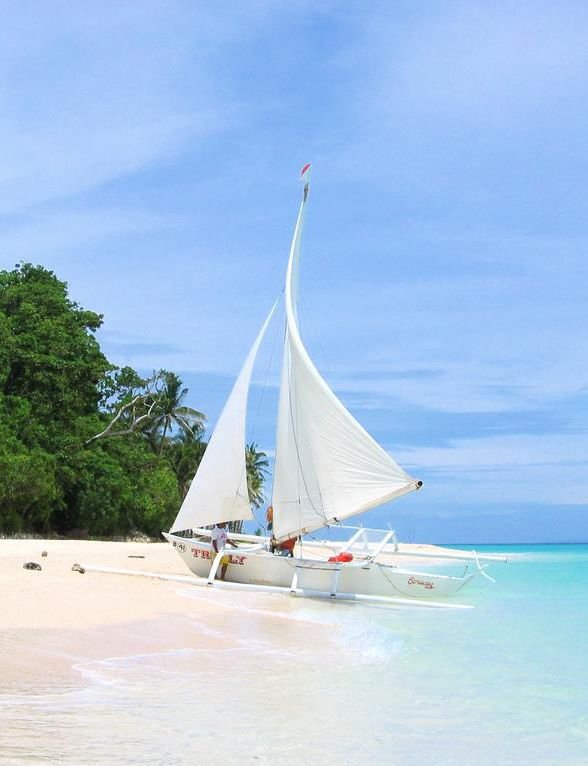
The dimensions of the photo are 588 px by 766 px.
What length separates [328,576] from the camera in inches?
675

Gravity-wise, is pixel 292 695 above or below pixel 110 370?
below

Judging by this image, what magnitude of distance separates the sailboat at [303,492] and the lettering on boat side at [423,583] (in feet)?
0.07

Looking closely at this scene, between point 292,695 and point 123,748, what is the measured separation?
2.37 m

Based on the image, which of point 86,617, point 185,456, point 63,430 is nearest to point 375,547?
point 86,617

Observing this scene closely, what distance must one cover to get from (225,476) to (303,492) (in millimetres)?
1802

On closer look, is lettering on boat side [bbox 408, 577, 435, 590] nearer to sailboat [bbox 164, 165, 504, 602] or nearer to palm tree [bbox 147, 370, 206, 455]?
sailboat [bbox 164, 165, 504, 602]

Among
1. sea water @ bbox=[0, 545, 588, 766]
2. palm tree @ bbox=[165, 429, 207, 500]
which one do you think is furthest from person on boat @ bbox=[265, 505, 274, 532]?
palm tree @ bbox=[165, 429, 207, 500]

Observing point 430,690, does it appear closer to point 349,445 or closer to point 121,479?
point 349,445

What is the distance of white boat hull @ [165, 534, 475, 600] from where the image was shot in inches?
675

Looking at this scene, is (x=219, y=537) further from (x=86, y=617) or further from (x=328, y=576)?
(x=86, y=617)

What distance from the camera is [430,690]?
345 inches

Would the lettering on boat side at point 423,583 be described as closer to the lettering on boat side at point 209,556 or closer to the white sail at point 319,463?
the white sail at point 319,463

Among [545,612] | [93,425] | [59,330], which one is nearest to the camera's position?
[545,612]

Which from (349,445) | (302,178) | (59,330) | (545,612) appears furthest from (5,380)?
(545,612)
